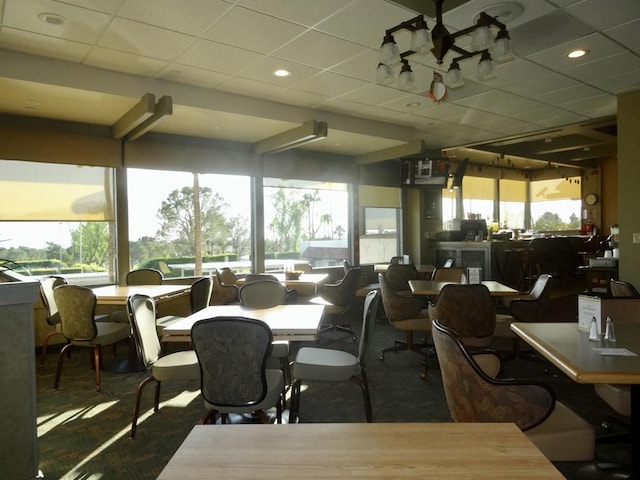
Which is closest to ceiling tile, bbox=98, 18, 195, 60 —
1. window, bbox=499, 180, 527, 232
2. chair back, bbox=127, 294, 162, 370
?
chair back, bbox=127, 294, 162, 370

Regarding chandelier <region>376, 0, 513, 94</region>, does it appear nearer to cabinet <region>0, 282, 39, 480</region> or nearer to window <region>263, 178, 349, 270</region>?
cabinet <region>0, 282, 39, 480</region>

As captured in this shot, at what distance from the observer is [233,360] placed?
7.88ft

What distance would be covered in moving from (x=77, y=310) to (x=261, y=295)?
1761 mm

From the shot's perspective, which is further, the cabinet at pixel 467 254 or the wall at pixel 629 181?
the cabinet at pixel 467 254

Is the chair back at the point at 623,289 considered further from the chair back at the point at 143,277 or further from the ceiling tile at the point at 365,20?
the chair back at the point at 143,277

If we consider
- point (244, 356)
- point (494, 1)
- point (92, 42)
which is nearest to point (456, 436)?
point (244, 356)

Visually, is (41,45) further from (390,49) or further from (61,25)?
(390,49)

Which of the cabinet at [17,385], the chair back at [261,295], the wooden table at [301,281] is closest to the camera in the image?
the cabinet at [17,385]

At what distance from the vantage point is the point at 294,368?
303cm

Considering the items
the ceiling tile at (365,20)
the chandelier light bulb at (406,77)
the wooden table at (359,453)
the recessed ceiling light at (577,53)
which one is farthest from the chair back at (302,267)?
the wooden table at (359,453)

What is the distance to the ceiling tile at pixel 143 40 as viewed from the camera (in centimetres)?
350

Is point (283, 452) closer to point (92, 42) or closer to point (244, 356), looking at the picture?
point (244, 356)

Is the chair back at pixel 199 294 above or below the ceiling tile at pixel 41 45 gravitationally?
below

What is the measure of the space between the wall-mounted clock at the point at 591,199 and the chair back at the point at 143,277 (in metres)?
12.3
